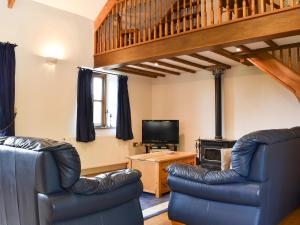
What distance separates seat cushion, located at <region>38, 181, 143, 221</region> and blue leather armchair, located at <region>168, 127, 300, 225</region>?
2.57ft

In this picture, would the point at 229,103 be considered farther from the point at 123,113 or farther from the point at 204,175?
the point at 204,175

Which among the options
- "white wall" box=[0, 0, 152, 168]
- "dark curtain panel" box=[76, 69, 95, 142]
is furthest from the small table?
"white wall" box=[0, 0, 152, 168]

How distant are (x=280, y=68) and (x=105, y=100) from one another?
143 inches

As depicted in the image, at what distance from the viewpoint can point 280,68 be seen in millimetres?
4734

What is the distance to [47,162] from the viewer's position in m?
1.93

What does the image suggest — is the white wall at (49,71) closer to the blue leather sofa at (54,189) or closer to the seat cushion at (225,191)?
the blue leather sofa at (54,189)

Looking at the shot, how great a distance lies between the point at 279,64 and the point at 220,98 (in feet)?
5.63

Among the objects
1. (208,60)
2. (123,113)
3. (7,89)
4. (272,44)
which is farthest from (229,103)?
(7,89)

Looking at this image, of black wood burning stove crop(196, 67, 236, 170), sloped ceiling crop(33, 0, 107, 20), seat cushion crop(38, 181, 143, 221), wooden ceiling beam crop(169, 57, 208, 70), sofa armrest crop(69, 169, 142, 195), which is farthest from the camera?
black wood burning stove crop(196, 67, 236, 170)

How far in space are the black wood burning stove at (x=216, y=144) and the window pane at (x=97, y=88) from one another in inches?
96.3

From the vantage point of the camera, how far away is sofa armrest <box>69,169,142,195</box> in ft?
6.68

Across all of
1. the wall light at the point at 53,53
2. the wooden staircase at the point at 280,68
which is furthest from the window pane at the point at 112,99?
the wooden staircase at the point at 280,68

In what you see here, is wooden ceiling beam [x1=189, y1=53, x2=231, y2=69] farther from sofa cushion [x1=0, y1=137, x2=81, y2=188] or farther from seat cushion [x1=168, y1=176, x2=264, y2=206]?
sofa cushion [x1=0, y1=137, x2=81, y2=188]

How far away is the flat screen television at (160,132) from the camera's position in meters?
6.74
